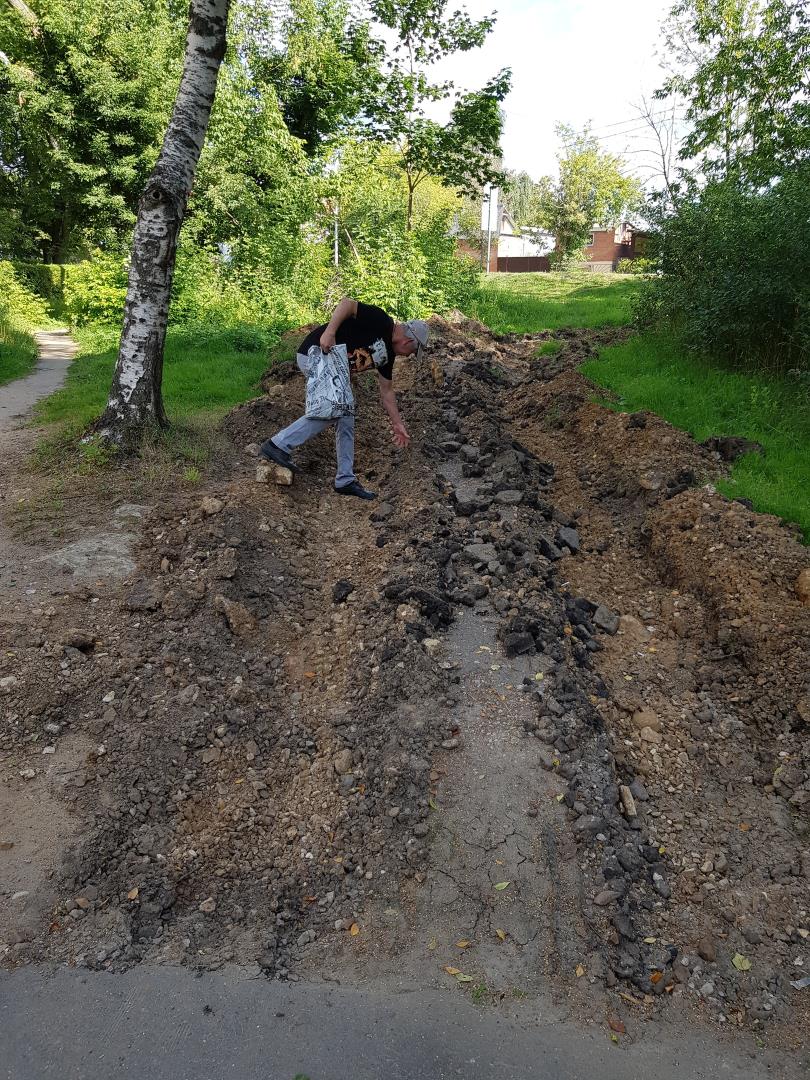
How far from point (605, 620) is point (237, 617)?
2402 mm

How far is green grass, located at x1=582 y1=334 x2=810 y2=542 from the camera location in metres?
5.47

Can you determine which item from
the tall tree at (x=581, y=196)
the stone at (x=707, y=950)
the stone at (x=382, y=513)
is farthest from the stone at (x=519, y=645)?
the tall tree at (x=581, y=196)

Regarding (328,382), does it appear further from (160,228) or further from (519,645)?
(519,645)

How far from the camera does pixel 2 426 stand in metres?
7.69

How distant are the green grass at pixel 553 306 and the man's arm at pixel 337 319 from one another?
299 inches

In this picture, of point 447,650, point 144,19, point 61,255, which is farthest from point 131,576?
point 61,255

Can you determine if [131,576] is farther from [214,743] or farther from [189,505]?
[214,743]

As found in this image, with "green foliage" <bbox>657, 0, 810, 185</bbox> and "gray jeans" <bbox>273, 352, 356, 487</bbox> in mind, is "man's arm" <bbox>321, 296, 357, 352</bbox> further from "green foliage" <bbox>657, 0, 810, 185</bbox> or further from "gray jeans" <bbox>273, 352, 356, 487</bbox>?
"green foliage" <bbox>657, 0, 810, 185</bbox>

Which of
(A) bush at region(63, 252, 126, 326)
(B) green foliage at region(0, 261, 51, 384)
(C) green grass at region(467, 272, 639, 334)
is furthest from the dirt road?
(A) bush at region(63, 252, 126, 326)

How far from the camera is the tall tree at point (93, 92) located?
17500mm

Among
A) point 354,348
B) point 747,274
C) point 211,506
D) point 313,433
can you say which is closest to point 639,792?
point 211,506

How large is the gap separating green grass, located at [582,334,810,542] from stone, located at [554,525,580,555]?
1224 millimetres

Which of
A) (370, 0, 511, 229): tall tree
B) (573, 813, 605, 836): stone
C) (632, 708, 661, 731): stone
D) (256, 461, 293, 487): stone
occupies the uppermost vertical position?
(370, 0, 511, 229): tall tree

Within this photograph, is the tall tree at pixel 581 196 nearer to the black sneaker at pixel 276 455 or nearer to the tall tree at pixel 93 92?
the tall tree at pixel 93 92
